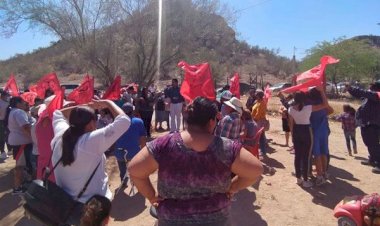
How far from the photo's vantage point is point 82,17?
53.1ft

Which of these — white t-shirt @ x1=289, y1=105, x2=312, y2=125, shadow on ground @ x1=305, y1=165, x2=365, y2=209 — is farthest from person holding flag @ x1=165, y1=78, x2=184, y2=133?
white t-shirt @ x1=289, y1=105, x2=312, y2=125

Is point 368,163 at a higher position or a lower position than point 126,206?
higher

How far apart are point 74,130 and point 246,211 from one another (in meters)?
3.37

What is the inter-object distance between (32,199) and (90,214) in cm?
51

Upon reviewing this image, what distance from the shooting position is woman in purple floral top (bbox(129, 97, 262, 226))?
251cm

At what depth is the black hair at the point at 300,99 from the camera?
21.3 feet

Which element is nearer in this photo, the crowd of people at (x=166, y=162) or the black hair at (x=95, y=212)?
the crowd of people at (x=166, y=162)

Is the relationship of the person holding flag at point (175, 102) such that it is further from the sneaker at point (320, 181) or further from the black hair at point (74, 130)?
the black hair at point (74, 130)

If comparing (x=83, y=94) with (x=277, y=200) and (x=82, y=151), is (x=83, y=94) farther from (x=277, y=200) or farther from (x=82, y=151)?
(x=277, y=200)

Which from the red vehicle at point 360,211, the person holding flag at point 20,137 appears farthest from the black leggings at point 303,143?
the person holding flag at point 20,137

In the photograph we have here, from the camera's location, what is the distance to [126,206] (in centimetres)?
641

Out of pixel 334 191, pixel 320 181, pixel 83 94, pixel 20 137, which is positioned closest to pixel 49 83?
pixel 83 94

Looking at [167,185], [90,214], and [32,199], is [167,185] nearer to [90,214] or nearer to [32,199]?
[90,214]

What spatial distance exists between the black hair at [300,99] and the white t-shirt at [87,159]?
374 centimetres
